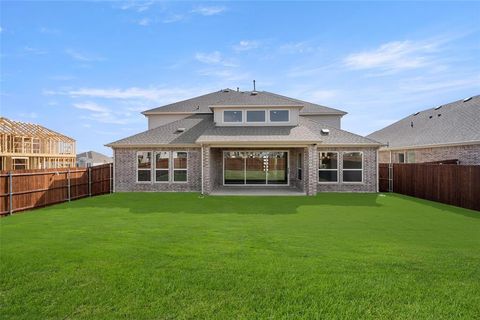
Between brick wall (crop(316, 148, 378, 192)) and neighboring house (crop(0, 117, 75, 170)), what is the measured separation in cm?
2769

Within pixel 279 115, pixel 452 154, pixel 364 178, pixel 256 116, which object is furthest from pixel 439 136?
pixel 256 116

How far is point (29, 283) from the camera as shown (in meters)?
4.66

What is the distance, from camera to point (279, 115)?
1841cm

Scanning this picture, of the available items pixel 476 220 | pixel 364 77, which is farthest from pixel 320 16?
pixel 476 220

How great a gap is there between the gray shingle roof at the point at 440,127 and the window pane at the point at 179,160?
15.6 metres

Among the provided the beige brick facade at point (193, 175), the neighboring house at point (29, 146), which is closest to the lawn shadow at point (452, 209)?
the beige brick facade at point (193, 175)

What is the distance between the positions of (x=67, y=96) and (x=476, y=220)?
25.9 m

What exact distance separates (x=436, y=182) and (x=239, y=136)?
9981mm

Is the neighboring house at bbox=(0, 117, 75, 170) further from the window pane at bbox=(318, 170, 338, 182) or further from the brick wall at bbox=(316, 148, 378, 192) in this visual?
the brick wall at bbox=(316, 148, 378, 192)

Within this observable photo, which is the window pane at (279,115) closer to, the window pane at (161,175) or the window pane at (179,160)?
the window pane at (179,160)

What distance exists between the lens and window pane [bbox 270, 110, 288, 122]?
60.2ft

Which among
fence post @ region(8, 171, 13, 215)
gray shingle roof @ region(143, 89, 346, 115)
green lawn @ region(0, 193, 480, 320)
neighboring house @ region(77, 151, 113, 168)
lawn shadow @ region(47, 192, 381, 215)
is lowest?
green lawn @ region(0, 193, 480, 320)

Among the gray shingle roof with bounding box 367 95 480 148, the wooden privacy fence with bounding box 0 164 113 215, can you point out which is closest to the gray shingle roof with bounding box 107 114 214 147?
the wooden privacy fence with bounding box 0 164 113 215

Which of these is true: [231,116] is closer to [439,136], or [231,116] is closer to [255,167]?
[255,167]
